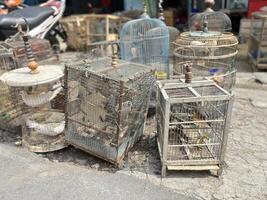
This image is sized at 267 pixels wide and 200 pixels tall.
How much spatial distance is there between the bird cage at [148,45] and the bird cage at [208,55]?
201 millimetres

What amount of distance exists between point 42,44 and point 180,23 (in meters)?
4.99

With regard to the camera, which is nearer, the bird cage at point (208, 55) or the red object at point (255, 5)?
the bird cage at point (208, 55)

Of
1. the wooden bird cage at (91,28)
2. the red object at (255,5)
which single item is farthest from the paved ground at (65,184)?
the red object at (255,5)

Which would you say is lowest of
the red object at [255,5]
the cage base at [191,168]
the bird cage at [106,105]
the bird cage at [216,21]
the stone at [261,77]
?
the cage base at [191,168]

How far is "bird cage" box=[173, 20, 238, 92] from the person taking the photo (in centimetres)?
411

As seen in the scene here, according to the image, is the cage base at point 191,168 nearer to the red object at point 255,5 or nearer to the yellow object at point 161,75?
the yellow object at point 161,75

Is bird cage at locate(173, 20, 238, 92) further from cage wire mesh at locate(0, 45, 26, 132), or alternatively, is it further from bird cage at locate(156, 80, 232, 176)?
cage wire mesh at locate(0, 45, 26, 132)

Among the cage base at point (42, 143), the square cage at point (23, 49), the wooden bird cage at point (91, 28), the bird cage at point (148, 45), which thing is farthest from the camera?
the wooden bird cage at point (91, 28)

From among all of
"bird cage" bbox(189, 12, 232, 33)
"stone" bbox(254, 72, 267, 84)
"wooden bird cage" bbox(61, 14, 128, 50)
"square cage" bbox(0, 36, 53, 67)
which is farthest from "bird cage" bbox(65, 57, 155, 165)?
"wooden bird cage" bbox(61, 14, 128, 50)

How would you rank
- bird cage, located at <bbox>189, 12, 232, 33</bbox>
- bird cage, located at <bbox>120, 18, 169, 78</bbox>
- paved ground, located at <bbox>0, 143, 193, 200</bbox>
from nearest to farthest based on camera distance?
paved ground, located at <bbox>0, 143, 193, 200</bbox>
bird cage, located at <bbox>120, 18, 169, 78</bbox>
bird cage, located at <bbox>189, 12, 232, 33</bbox>

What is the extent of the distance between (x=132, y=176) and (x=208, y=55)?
1826mm

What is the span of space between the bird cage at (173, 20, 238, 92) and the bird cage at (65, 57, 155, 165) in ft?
2.81

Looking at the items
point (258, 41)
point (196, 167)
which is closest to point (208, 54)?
point (196, 167)

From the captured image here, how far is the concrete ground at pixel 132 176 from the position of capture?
9.89 feet
